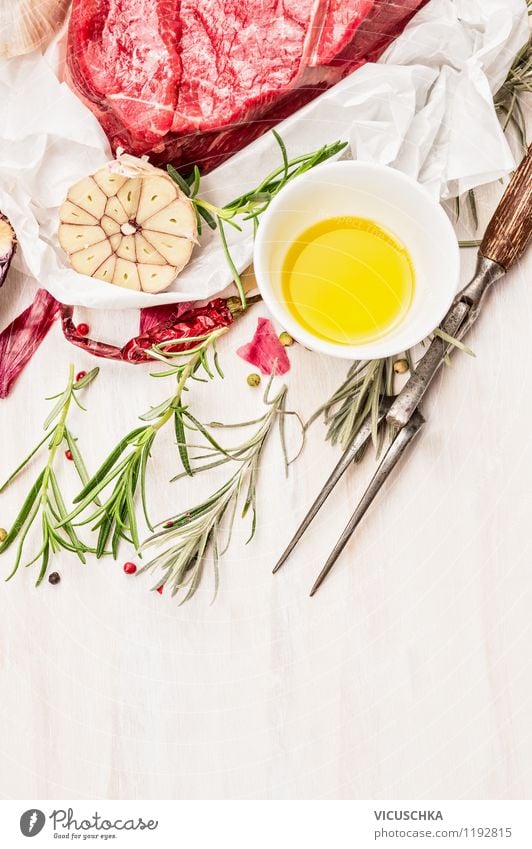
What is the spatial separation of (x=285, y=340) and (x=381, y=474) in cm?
22

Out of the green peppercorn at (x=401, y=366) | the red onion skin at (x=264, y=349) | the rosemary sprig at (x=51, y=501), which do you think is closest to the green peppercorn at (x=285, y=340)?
the red onion skin at (x=264, y=349)

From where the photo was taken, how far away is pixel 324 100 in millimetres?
1002

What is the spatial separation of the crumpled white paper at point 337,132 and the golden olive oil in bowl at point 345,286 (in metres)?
0.11

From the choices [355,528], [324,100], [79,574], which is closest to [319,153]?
[324,100]

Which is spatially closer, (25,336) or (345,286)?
(345,286)

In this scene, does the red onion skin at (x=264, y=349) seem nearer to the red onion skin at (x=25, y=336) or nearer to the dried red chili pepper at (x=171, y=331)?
the dried red chili pepper at (x=171, y=331)

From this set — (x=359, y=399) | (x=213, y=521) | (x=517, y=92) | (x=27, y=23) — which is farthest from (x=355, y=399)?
(x=27, y=23)

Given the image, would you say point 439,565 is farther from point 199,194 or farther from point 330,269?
point 199,194

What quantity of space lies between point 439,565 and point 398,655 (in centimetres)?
13

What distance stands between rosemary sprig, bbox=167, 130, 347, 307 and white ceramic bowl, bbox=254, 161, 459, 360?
0.04 meters

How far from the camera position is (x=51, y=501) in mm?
1031

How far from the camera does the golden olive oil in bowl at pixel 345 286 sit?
0.95m

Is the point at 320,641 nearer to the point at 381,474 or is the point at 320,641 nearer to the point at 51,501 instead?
the point at 381,474

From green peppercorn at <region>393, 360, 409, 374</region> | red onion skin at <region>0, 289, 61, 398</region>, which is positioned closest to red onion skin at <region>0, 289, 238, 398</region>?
red onion skin at <region>0, 289, 61, 398</region>
